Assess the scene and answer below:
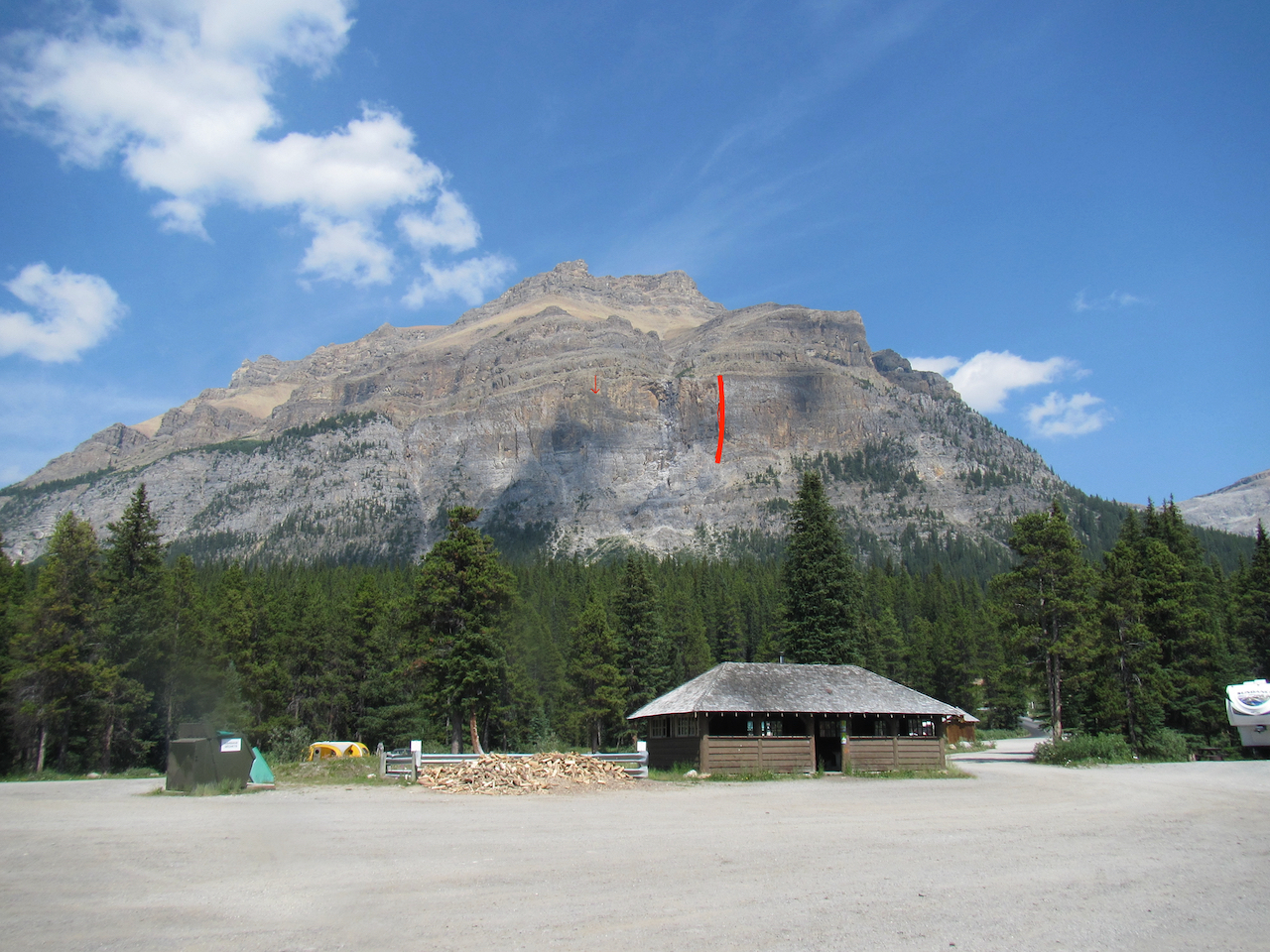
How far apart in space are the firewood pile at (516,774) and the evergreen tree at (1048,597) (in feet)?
79.5

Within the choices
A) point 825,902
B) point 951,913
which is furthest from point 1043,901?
point 825,902

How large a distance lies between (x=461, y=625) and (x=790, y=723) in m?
16.1

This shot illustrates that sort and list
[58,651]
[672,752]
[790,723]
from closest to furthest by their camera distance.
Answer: [672,752] → [790,723] → [58,651]

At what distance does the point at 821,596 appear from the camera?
1954 inches

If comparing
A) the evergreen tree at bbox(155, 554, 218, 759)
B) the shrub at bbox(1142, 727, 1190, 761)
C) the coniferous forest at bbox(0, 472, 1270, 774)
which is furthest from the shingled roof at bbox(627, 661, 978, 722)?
the evergreen tree at bbox(155, 554, 218, 759)

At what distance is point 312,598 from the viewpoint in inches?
2307

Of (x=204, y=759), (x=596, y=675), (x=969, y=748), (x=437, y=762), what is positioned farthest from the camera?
(x=969, y=748)

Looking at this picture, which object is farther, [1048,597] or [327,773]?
[1048,597]

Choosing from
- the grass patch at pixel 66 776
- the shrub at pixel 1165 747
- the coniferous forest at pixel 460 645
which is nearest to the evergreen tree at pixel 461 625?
the coniferous forest at pixel 460 645

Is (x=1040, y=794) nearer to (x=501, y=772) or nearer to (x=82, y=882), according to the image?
(x=501, y=772)

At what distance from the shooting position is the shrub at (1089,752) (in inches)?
1435

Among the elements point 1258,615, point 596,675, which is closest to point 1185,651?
point 1258,615

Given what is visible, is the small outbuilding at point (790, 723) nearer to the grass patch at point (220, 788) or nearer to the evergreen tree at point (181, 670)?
A: the grass patch at point (220, 788)

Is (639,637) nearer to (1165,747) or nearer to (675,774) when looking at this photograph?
(675,774)
